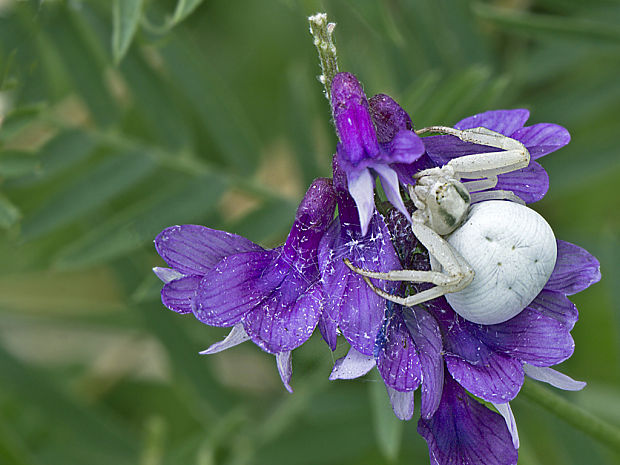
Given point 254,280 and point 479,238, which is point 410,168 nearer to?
point 479,238

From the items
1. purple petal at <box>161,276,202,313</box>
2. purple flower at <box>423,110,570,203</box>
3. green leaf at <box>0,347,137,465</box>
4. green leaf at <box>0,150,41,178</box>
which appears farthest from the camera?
green leaf at <box>0,347,137,465</box>

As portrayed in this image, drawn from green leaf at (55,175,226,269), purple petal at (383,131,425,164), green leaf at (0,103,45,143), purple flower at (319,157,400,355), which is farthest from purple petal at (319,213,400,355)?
green leaf at (0,103,45,143)

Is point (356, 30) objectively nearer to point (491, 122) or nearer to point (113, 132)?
Result: point (113, 132)

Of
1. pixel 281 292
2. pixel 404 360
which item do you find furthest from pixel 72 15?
pixel 404 360

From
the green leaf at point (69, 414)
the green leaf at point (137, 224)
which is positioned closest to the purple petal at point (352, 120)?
the green leaf at point (137, 224)

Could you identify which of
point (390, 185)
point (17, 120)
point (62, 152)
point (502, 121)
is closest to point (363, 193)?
point (390, 185)

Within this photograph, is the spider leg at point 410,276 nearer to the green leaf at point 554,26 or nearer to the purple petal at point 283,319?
the purple petal at point 283,319

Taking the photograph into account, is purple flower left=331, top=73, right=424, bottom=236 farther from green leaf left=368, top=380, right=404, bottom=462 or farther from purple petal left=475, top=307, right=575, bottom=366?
green leaf left=368, top=380, right=404, bottom=462
